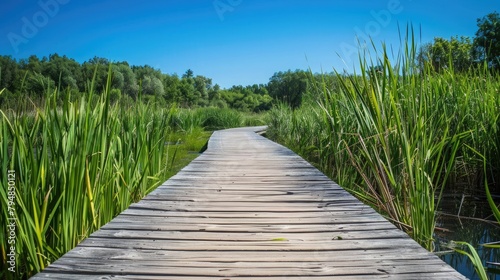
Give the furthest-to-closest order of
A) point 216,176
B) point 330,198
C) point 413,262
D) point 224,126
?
point 224,126 → point 216,176 → point 330,198 → point 413,262

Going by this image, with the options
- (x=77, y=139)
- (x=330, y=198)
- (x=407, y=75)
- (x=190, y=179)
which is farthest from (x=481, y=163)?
(x=77, y=139)

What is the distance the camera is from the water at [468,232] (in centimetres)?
263

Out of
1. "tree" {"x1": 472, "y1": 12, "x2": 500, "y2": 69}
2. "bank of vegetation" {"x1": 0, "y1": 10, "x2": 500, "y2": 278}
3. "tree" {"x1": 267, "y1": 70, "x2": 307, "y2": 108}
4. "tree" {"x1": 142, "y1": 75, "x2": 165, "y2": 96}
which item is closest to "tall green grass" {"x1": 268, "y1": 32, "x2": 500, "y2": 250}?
"bank of vegetation" {"x1": 0, "y1": 10, "x2": 500, "y2": 278}

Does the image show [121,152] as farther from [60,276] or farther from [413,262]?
[413,262]

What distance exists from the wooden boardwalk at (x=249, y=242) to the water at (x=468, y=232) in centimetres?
70

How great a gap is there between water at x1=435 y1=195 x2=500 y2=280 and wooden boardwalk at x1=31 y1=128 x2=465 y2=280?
0.70 metres

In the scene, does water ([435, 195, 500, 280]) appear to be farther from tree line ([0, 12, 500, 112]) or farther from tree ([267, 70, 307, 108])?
tree ([267, 70, 307, 108])

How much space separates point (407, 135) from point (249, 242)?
1575 mm

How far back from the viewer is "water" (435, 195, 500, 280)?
2.63 metres

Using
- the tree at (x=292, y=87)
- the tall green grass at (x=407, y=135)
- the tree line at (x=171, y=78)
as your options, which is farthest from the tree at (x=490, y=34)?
the tall green grass at (x=407, y=135)

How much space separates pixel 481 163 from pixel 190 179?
3185 millimetres

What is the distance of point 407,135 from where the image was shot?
2844 millimetres

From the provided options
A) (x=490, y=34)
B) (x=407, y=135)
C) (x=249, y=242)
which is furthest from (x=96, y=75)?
(x=490, y=34)

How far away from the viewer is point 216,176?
4.18m
